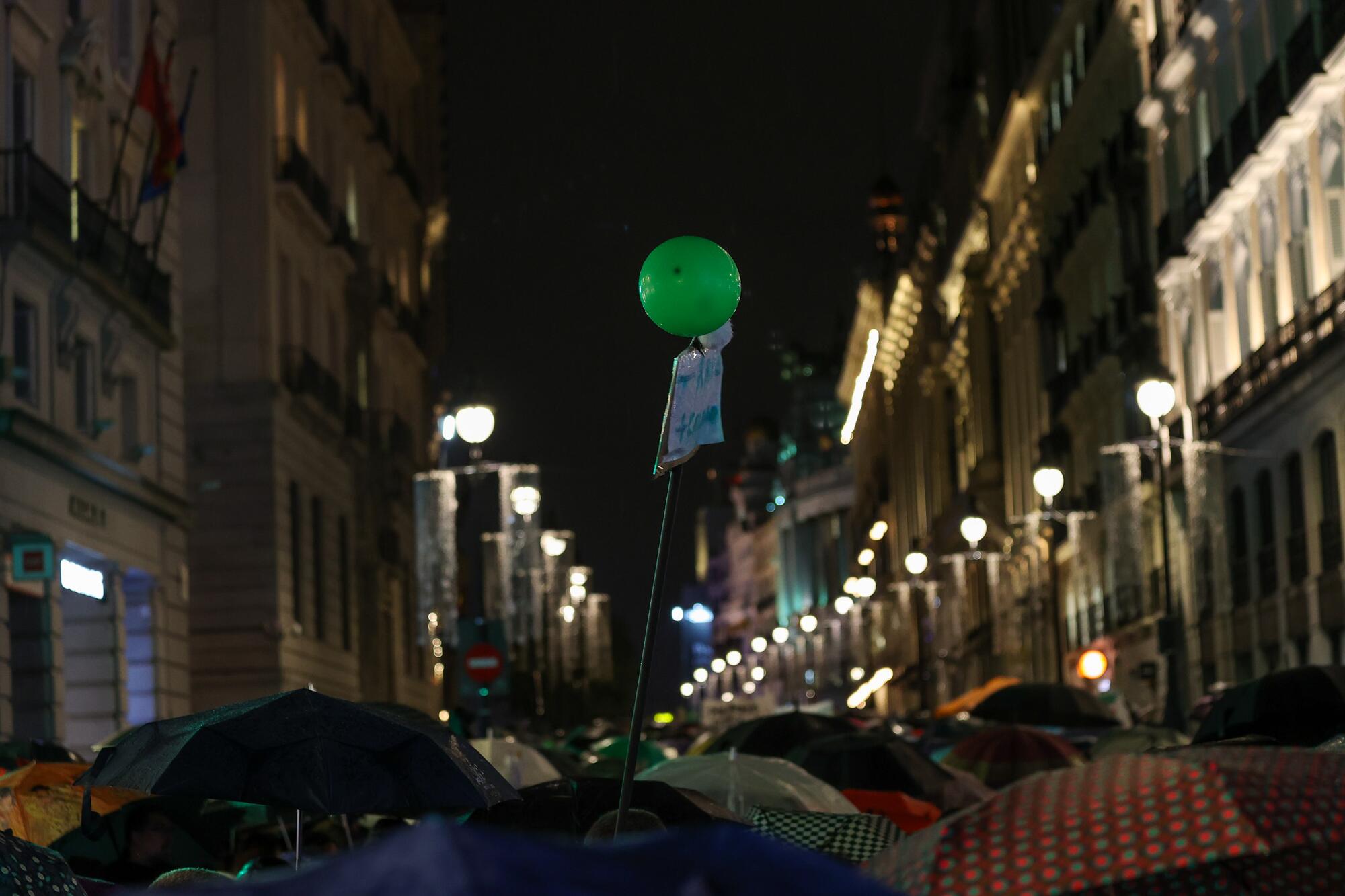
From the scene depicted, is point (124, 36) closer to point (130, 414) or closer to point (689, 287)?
point (130, 414)

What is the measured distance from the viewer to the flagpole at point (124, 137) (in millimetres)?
30906

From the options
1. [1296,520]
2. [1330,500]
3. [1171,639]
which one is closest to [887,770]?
[1171,639]

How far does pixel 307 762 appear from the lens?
9.46m

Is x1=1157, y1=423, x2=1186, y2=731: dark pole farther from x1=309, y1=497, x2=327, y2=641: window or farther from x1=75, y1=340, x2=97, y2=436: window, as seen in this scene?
x1=309, y1=497, x2=327, y2=641: window

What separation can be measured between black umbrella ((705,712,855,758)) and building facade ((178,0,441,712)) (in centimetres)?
2235

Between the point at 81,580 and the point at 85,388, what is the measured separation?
2717mm

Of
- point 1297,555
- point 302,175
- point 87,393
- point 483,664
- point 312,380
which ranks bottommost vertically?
point 483,664

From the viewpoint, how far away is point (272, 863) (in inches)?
447

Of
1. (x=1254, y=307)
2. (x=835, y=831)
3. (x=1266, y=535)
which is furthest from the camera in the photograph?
(x=1266, y=535)

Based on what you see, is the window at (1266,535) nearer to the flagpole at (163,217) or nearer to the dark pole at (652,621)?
the flagpole at (163,217)

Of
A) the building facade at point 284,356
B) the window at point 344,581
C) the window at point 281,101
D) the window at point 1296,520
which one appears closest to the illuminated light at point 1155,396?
the window at point 1296,520

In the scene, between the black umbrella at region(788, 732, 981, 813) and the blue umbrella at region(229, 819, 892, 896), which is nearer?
the blue umbrella at region(229, 819, 892, 896)

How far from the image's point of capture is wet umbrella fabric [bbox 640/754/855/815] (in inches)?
519

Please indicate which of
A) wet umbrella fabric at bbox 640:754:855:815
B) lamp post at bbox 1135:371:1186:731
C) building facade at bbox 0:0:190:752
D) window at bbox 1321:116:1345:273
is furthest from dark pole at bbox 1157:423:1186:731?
wet umbrella fabric at bbox 640:754:855:815
